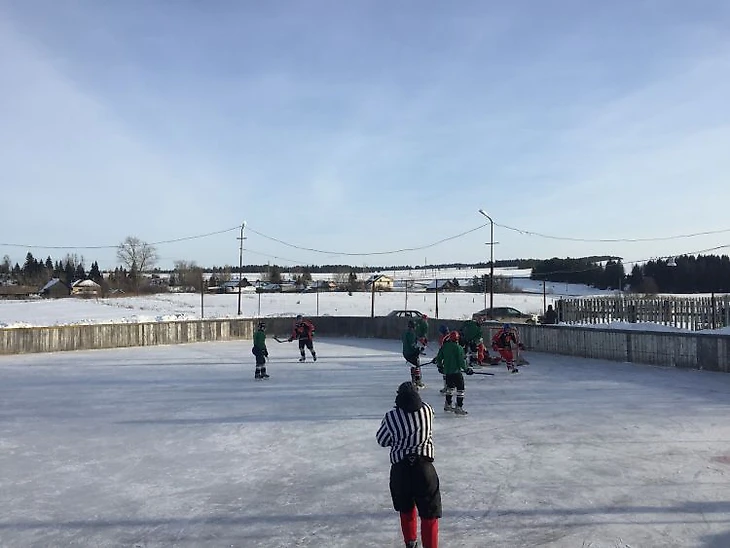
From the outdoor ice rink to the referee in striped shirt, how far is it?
19.5 inches

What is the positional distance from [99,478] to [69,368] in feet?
40.3

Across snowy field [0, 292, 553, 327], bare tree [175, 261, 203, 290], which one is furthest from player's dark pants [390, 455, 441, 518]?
bare tree [175, 261, 203, 290]

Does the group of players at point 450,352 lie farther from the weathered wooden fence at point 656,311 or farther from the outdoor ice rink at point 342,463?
the weathered wooden fence at point 656,311

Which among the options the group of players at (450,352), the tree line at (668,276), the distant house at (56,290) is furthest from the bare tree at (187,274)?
the group of players at (450,352)

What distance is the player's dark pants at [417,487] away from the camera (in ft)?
15.1

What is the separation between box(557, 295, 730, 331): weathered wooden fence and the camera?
18688 mm

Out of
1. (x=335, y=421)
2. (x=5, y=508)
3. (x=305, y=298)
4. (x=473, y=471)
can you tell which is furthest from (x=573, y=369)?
(x=305, y=298)

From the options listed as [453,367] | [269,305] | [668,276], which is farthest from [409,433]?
[668,276]

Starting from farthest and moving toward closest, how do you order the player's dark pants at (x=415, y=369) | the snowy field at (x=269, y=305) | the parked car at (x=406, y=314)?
the snowy field at (x=269, y=305)
the parked car at (x=406, y=314)
the player's dark pants at (x=415, y=369)

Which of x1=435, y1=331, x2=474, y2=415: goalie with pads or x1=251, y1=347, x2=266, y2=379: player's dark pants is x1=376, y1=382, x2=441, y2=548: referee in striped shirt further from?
x1=251, y1=347, x2=266, y2=379: player's dark pants

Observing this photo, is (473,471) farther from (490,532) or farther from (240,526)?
(240,526)

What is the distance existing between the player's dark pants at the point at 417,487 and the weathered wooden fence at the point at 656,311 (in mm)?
17038

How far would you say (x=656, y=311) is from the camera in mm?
20344

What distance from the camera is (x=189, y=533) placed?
17.6 feet
